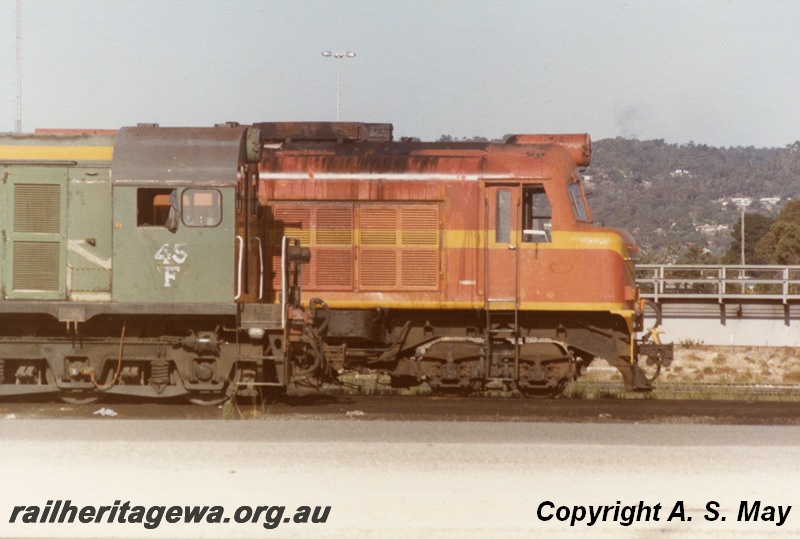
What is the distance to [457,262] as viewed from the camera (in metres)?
16.9

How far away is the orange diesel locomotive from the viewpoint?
16703 millimetres

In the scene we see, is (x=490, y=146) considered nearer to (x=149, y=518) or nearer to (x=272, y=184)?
(x=272, y=184)

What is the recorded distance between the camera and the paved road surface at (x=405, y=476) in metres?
8.16

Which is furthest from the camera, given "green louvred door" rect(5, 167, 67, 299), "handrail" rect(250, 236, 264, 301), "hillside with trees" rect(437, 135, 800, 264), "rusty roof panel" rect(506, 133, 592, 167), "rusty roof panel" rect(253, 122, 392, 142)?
"hillside with trees" rect(437, 135, 800, 264)

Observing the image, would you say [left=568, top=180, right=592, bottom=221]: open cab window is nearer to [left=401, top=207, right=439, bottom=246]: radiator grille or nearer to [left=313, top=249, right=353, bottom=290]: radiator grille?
[left=401, top=207, right=439, bottom=246]: radiator grille

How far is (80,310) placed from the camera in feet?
48.9

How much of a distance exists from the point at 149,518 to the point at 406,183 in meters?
9.43

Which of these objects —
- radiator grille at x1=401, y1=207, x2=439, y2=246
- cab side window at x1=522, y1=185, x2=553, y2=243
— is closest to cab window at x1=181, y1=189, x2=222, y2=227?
radiator grille at x1=401, y1=207, x2=439, y2=246

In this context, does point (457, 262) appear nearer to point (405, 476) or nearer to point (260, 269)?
point (260, 269)

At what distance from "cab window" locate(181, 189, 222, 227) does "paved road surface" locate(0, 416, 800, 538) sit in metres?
3.78

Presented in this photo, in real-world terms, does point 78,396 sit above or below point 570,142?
below

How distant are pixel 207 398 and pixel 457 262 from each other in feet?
14.3

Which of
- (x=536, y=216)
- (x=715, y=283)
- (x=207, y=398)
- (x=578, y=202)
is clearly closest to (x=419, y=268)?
(x=536, y=216)

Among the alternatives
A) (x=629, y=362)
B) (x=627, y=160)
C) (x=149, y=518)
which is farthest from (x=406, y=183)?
(x=627, y=160)
